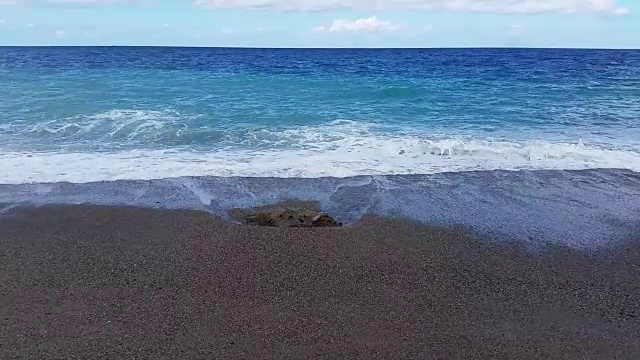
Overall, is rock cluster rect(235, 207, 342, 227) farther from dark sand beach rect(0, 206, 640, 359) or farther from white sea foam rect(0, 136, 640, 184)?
white sea foam rect(0, 136, 640, 184)

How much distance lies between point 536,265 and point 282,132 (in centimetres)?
961

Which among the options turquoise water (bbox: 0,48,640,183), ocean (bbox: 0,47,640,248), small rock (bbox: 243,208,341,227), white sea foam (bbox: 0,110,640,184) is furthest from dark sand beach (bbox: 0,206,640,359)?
turquoise water (bbox: 0,48,640,183)

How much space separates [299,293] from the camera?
6043 mm

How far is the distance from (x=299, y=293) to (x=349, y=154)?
688 centimetres

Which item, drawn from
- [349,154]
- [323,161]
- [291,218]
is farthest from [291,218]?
[349,154]

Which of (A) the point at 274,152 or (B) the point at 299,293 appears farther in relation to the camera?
(A) the point at 274,152

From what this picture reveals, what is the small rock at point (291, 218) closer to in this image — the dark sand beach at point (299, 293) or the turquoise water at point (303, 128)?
the dark sand beach at point (299, 293)

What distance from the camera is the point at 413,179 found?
10.6 m

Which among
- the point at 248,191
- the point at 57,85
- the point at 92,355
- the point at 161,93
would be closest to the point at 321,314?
the point at 92,355

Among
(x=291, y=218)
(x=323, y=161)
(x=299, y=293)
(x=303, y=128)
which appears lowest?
(x=299, y=293)

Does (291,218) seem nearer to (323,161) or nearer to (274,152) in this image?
(323,161)

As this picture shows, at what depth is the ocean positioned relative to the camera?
355 inches

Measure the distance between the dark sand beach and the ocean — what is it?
102 cm

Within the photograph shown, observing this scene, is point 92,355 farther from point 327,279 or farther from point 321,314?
point 327,279
